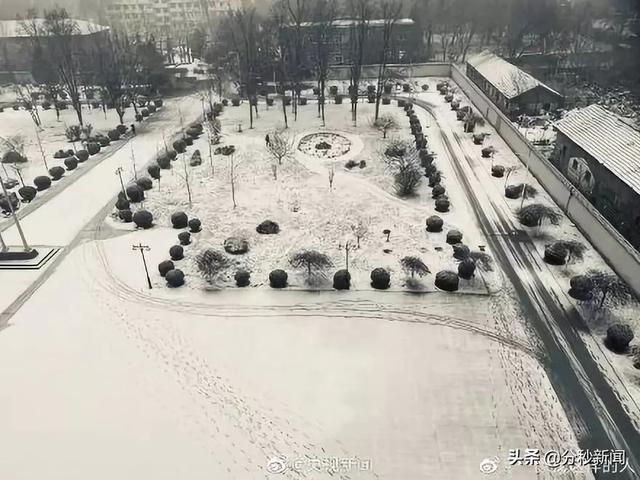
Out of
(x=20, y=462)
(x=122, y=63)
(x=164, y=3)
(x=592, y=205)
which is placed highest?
(x=164, y=3)

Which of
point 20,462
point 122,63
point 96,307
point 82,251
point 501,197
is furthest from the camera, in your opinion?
point 122,63

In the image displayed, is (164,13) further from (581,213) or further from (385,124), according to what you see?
(581,213)

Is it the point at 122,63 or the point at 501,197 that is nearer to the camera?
the point at 501,197

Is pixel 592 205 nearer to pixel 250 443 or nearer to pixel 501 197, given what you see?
pixel 501 197

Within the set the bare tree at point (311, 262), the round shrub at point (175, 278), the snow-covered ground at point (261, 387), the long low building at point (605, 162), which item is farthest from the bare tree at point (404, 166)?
the round shrub at point (175, 278)

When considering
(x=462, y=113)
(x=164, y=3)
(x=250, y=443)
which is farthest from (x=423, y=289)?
(x=164, y=3)

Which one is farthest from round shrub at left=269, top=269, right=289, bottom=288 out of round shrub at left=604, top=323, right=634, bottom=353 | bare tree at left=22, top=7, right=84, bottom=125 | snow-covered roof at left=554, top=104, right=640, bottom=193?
bare tree at left=22, top=7, right=84, bottom=125

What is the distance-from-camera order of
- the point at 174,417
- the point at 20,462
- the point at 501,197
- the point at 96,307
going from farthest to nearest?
1. the point at 501,197
2. the point at 96,307
3. the point at 174,417
4. the point at 20,462

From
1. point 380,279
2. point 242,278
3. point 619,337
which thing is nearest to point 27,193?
point 242,278
